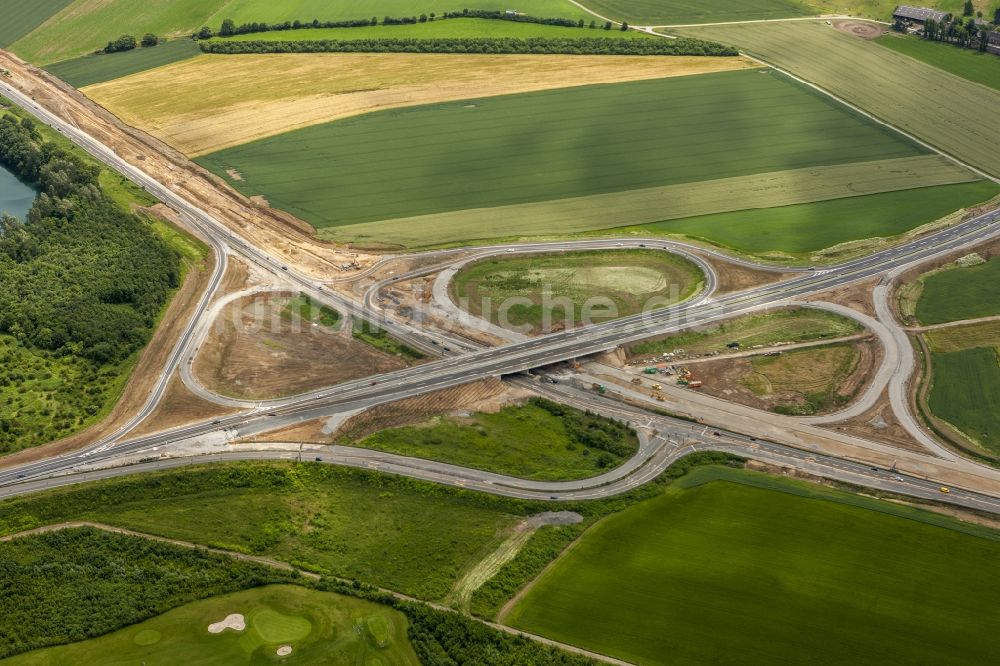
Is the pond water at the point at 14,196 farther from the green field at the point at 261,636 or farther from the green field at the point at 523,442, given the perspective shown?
the green field at the point at 261,636

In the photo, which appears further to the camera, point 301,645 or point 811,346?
point 811,346

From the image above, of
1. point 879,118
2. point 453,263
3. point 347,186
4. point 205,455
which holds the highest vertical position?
point 879,118

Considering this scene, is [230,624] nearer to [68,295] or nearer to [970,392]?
[68,295]

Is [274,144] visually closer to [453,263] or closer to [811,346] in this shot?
[453,263]

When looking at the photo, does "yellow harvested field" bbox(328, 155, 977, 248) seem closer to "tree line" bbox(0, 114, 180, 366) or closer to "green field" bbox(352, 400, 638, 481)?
"tree line" bbox(0, 114, 180, 366)

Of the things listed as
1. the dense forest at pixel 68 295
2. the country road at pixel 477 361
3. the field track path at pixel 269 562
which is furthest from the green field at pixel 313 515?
the dense forest at pixel 68 295

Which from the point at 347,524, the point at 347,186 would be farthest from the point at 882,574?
the point at 347,186
